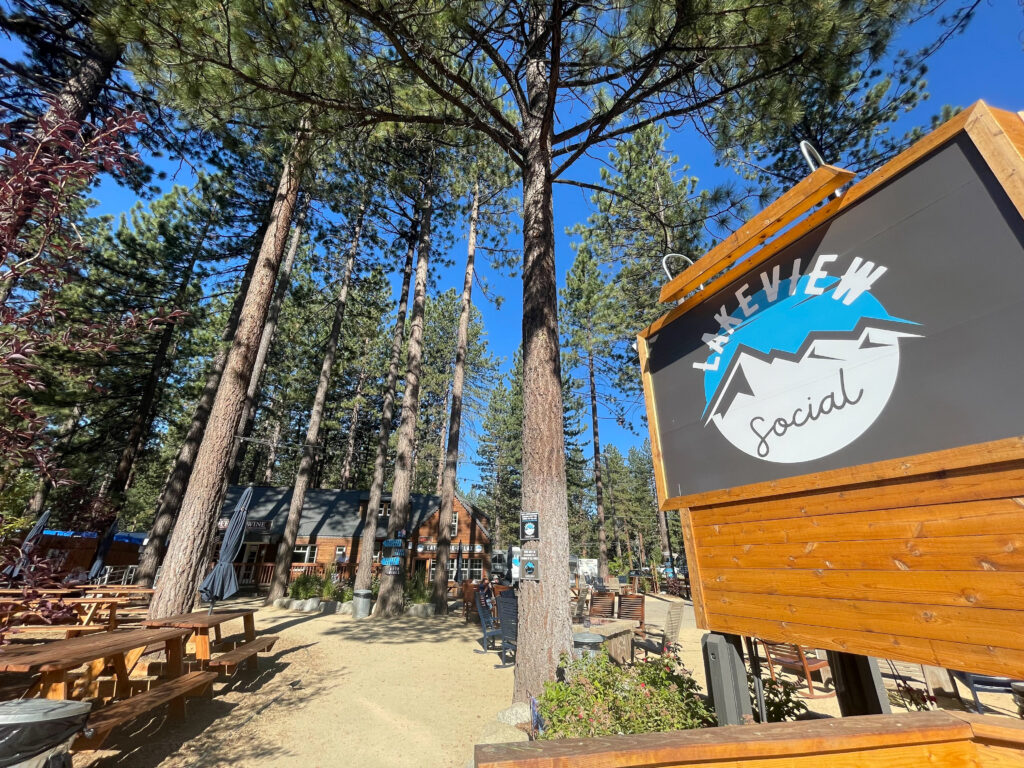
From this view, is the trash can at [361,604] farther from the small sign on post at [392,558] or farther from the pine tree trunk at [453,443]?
the pine tree trunk at [453,443]

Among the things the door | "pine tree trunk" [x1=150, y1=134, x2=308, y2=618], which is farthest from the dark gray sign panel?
the door

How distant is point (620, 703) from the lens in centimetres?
269

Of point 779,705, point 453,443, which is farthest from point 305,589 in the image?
point 779,705

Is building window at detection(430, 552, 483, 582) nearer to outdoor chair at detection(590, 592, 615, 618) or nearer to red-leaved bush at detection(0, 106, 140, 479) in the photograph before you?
outdoor chair at detection(590, 592, 615, 618)

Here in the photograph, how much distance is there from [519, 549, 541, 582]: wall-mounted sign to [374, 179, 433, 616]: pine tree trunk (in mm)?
7675

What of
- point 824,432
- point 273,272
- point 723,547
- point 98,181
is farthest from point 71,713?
point 98,181

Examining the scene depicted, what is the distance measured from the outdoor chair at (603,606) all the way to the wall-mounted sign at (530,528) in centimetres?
706

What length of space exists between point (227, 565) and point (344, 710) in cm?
328

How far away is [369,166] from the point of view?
793 cm

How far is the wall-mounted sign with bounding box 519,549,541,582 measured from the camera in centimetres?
401

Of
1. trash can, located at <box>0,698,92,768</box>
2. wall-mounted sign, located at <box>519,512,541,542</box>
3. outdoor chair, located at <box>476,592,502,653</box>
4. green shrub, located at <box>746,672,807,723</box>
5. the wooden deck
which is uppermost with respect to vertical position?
wall-mounted sign, located at <box>519,512,541,542</box>

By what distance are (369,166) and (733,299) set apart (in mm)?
7796

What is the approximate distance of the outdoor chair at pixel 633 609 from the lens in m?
8.78

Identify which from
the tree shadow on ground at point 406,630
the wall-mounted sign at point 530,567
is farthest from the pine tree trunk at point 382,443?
the wall-mounted sign at point 530,567
